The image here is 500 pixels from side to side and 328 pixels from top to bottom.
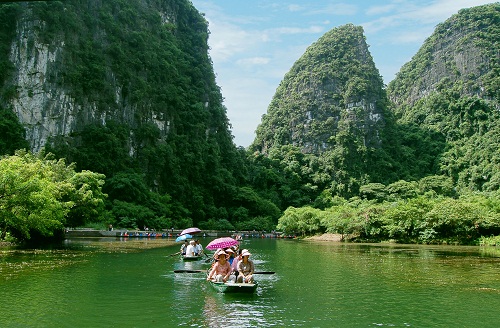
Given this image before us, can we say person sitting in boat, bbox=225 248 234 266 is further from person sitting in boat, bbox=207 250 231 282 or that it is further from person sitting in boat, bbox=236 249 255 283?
person sitting in boat, bbox=236 249 255 283

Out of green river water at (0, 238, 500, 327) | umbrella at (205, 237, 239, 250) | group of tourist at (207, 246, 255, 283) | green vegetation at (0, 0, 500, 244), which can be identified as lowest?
green river water at (0, 238, 500, 327)

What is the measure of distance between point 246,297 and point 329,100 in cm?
9735

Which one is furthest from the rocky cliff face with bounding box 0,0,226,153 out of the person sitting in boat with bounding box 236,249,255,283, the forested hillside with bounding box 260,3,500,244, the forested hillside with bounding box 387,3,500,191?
the person sitting in boat with bounding box 236,249,255,283

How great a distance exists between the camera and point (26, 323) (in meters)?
9.10

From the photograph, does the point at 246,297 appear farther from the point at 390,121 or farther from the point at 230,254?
the point at 390,121

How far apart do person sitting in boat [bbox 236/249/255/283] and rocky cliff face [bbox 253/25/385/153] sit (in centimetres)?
8636

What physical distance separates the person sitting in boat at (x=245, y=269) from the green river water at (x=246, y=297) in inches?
17.9

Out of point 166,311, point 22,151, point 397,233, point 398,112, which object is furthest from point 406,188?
point 166,311

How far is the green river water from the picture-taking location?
9836 millimetres

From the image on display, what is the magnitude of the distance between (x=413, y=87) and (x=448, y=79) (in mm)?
12219

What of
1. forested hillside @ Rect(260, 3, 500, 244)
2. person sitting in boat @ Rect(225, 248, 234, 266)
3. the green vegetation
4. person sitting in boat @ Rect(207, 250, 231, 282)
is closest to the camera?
person sitting in boat @ Rect(207, 250, 231, 282)

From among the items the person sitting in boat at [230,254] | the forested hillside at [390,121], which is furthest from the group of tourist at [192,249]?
the forested hillside at [390,121]

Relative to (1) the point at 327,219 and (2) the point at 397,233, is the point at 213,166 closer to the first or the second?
(1) the point at 327,219

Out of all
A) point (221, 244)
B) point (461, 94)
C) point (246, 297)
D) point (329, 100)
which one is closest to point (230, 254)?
point (221, 244)
